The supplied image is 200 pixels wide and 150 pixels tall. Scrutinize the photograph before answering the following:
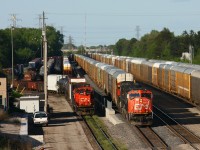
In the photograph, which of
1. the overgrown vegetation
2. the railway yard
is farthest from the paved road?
the overgrown vegetation

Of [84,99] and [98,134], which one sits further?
[84,99]

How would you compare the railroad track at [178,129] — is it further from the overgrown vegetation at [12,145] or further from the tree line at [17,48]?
the tree line at [17,48]

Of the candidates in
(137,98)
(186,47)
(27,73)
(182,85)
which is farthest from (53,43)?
(137,98)

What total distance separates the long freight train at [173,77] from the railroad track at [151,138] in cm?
830

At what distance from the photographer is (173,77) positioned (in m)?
53.6

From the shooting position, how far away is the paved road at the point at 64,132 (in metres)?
32.3

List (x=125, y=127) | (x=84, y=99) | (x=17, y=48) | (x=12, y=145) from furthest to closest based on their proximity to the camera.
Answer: (x=17, y=48), (x=84, y=99), (x=125, y=127), (x=12, y=145)

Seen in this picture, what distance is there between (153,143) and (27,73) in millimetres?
54351

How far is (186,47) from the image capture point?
126 m

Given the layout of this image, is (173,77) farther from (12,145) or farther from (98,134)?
(12,145)

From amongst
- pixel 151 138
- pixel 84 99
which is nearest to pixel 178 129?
pixel 151 138

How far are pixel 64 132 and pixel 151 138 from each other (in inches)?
298

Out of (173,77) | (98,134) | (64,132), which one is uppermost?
(173,77)

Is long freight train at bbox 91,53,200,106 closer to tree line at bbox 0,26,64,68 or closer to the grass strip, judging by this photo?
the grass strip
